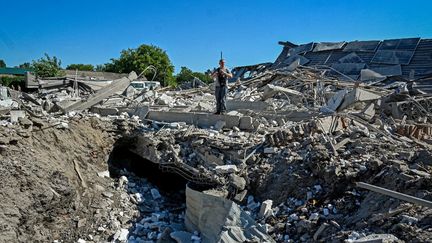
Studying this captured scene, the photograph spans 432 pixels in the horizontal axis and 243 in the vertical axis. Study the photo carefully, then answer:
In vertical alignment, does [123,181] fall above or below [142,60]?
below

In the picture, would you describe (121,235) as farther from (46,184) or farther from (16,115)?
(16,115)

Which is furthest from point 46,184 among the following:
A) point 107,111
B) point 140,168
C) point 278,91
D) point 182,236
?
point 278,91

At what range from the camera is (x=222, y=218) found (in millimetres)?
4926

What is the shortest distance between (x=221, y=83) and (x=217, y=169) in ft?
6.54

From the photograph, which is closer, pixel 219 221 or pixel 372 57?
pixel 219 221

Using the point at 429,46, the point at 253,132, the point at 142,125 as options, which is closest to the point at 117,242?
the point at 142,125

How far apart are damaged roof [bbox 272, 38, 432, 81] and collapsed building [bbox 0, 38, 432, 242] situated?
130 inches

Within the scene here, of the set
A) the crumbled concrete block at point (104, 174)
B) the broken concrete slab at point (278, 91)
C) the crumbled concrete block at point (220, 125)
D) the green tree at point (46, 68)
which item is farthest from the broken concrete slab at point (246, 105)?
the green tree at point (46, 68)

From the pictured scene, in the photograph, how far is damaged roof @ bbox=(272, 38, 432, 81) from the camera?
39.3 ft

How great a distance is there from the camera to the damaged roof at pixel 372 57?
12.0 m

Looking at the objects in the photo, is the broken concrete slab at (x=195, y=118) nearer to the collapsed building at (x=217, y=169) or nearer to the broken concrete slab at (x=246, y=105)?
the collapsed building at (x=217, y=169)

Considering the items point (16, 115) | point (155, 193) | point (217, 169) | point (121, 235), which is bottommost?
point (121, 235)

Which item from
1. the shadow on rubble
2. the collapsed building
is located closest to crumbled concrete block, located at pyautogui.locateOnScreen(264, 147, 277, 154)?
the collapsed building

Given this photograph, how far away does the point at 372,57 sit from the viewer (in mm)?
13266
